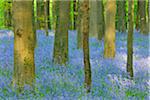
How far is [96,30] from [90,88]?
13619 mm

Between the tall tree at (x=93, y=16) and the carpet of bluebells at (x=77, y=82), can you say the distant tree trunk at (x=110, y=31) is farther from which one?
the tall tree at (x=93, y=16)

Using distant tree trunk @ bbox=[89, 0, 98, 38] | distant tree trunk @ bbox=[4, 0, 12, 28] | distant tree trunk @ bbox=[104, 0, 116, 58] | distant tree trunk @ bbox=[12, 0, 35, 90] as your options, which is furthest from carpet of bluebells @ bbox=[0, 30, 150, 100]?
distant tree trunk @ bbox=[4, 0, 12, 28]

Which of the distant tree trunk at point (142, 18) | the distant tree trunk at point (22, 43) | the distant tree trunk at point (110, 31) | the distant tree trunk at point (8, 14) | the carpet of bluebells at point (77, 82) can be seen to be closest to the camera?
the carpet of bluebells at point (77, 82)

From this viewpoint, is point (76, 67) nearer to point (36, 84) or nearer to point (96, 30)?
point (36, 84)

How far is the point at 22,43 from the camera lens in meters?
7.99

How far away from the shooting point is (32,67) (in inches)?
326

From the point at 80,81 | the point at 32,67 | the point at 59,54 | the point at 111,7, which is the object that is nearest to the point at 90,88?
the point at 80,81

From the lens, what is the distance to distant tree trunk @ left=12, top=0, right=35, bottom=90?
798cm

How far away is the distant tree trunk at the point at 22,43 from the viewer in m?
7.98

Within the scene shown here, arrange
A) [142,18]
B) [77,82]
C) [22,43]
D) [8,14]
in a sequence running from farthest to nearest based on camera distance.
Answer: [8,14]
[142,18]
[77,82]
[22,43]

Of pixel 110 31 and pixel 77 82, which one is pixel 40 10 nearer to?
pixel 110 31

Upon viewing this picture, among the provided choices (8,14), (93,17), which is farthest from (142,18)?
(8,14)

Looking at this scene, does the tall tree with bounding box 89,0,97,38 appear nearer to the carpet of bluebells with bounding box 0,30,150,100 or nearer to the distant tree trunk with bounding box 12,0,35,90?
the carpet of bluebells with bounding box 0,30,150,100

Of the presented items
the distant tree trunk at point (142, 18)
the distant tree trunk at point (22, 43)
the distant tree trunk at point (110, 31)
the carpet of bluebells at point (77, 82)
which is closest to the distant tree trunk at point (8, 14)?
the distant tree trunk at point (142, 18)
